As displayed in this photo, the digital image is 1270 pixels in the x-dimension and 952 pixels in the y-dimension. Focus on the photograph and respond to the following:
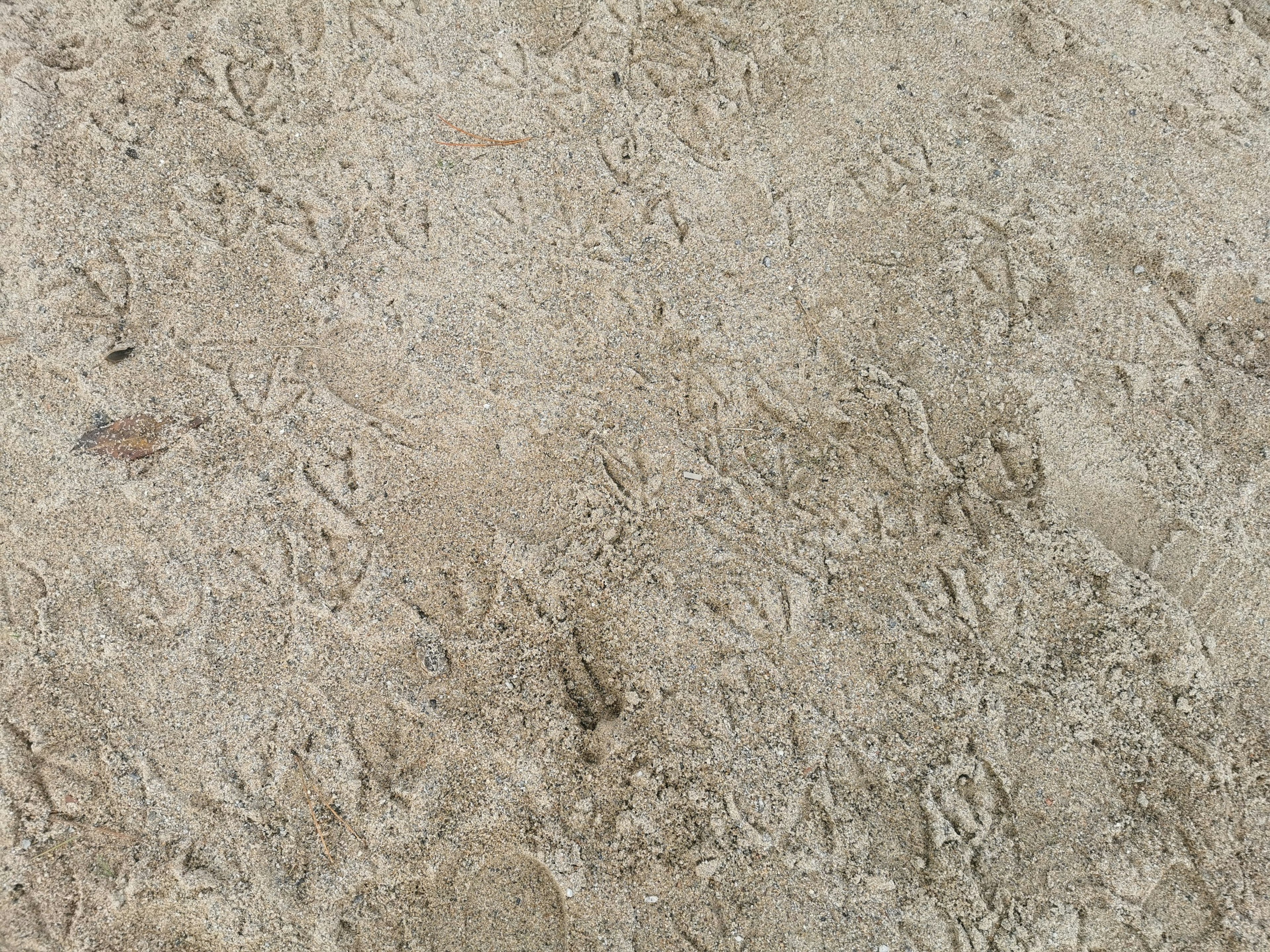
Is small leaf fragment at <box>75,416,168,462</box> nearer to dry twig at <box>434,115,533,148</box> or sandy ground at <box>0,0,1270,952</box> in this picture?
sandy ground at <box>0,0,1270,952</box>

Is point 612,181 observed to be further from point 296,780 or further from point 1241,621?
point 1241,621

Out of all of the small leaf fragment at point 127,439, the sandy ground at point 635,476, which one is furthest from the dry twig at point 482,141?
the small leaf fragment at point 127,439

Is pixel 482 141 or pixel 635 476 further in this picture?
pixel 482 141


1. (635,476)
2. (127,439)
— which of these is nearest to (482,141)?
(635,476)

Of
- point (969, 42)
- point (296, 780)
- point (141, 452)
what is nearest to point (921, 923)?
point (296, 780)

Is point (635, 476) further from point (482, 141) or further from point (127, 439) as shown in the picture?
point (127, 439)

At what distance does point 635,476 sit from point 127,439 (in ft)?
4.79

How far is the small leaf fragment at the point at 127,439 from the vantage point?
90.0 inches

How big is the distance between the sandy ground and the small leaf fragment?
2cm

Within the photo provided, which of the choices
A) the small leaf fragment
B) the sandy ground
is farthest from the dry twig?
the small leaf fragment

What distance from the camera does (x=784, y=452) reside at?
93.9 inches

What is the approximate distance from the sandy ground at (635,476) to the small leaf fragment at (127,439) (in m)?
0.02

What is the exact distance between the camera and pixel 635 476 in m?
2.33

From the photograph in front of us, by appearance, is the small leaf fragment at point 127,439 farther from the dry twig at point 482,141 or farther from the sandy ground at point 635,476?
the dry twig at point 482,141
